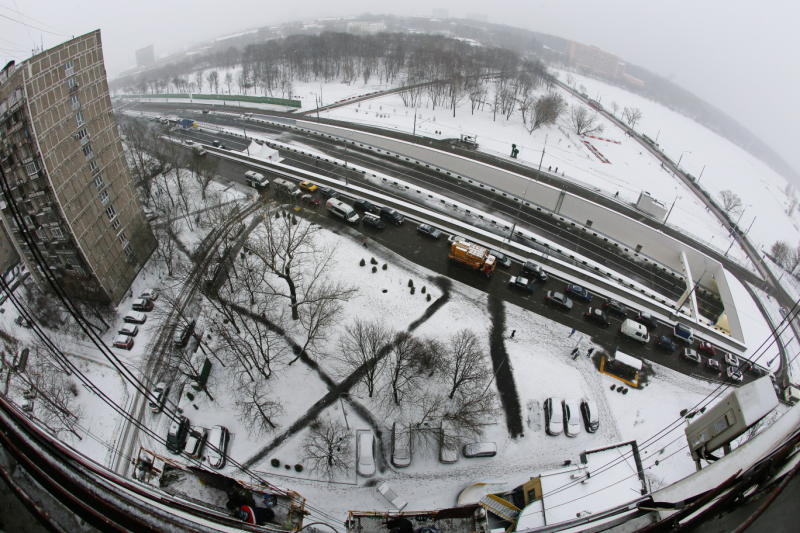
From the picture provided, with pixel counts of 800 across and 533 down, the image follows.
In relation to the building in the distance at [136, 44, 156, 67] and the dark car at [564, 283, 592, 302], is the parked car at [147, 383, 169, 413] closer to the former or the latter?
the dark car at [564, 283, 592, 302]

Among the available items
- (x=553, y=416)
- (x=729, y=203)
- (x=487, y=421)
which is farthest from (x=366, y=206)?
(x=729, y=203)

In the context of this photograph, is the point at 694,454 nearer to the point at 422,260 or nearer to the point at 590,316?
the point at 590,316

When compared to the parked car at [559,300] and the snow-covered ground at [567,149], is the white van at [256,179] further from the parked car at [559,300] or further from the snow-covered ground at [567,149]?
the parked car at [559,300]

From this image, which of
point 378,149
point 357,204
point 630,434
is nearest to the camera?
point 630,434

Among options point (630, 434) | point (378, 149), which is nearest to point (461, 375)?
point (630, 434)

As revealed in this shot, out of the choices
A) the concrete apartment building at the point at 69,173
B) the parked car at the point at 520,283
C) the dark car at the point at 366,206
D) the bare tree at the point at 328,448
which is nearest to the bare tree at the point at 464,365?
the bare tree at the point at 328,448
